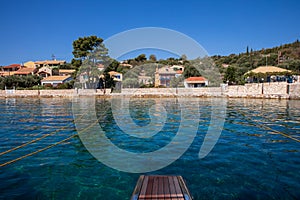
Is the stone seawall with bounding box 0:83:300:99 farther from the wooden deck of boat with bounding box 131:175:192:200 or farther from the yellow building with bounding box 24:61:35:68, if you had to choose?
the yellow building with bounding box 24:61:35:68

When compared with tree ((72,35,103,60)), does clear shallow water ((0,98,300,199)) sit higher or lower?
lower

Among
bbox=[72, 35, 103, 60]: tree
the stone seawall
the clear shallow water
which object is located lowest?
the clear shallow water

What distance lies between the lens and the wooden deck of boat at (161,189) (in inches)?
147

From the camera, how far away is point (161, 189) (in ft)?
13.2

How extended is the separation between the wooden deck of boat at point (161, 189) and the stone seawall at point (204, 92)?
33121 millimetres

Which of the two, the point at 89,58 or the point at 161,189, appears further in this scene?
the point at 89,58

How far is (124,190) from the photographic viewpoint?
17.4 feet

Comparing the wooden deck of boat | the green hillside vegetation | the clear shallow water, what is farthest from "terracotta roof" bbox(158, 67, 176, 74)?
the wooden deck of boat

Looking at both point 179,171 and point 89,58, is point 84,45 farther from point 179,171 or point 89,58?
point 179,171

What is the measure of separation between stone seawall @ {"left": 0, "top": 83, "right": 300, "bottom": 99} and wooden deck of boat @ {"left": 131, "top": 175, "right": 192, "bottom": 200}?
33121 mm

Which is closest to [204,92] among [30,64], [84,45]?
[84,45]

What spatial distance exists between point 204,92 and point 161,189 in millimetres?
39916

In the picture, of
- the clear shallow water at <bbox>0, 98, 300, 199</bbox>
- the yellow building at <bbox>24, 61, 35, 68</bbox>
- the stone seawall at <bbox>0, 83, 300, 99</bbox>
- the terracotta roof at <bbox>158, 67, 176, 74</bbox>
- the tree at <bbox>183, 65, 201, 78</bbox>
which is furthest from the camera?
the yellow building at <bbox>24, 61, 35, 68</bbox>

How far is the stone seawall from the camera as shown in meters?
32.9
